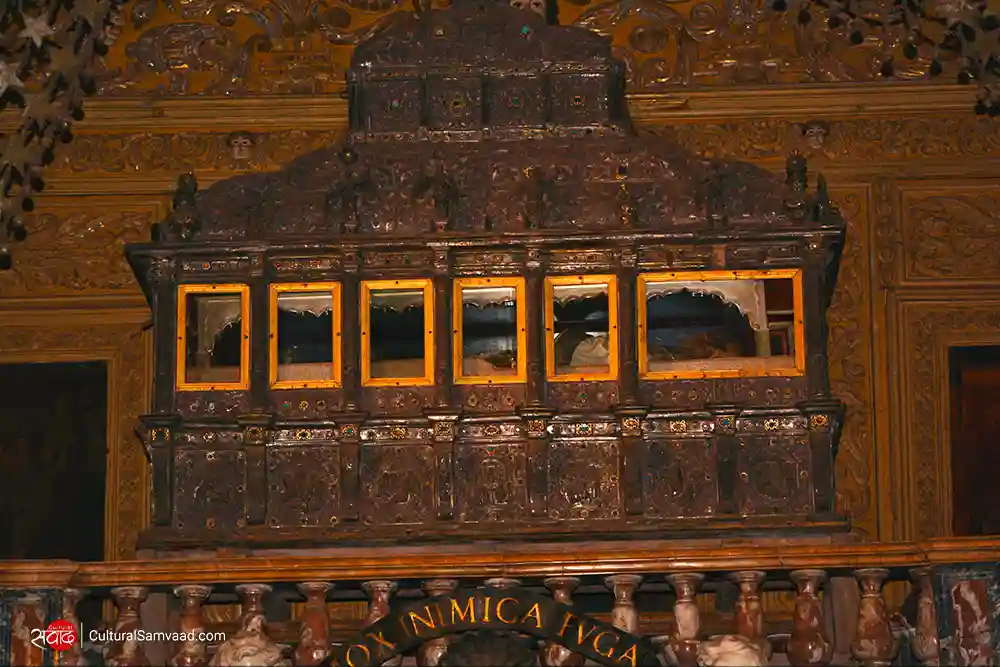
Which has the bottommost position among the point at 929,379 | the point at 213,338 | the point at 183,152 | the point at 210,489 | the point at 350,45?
the point at 210,489

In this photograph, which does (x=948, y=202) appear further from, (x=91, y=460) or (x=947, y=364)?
(x=91, y=460)

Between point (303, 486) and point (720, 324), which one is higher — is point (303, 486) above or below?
below

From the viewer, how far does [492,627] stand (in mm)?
16750

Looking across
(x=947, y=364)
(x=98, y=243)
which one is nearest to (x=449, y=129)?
(x=98, y=243)

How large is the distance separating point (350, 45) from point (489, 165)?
2.47 m

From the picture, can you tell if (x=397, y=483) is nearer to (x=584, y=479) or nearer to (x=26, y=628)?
(x=584, y=479)

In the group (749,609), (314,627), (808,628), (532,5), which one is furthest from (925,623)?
(532,5)

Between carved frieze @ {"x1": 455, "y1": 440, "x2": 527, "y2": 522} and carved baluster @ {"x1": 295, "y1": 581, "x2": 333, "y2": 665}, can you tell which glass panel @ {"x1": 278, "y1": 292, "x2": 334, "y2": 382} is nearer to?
carved frieze @ {"x1": 455, "y1": 440, "x2": 527, "y2": 522}

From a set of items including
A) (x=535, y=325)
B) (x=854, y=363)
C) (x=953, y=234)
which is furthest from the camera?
(x=953, y=234)

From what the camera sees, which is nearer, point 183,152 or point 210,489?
point 210,489

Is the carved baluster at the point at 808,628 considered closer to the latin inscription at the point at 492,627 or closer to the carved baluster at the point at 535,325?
the latin inscription at the point at 492,627

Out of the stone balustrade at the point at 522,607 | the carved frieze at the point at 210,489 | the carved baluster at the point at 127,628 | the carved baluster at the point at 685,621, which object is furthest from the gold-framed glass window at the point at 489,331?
the carved baluster at the point at 127,628

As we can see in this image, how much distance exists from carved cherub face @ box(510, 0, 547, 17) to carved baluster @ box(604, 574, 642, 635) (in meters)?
5.42

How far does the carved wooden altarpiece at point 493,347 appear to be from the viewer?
1800 centimetres
